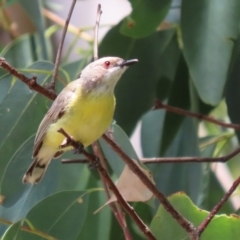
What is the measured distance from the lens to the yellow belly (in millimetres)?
796

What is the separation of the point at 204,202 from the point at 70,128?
0.41m

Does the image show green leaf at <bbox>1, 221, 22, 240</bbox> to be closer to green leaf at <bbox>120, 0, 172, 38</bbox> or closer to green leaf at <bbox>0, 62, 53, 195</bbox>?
green leaf at <bbox>0, 62, 53, 195</bbox>

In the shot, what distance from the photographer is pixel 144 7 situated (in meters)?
0.92

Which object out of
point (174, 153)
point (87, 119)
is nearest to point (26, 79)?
point (87, 119)

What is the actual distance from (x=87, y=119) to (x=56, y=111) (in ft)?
0.20

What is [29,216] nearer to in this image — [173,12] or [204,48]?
[204,48]

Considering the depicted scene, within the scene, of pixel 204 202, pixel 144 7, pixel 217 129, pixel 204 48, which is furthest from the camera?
pixel 217 129

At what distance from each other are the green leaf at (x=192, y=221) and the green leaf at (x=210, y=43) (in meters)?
0.15

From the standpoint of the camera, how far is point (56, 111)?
0.84m

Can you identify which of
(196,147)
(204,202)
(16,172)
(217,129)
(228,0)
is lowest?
(217,129)

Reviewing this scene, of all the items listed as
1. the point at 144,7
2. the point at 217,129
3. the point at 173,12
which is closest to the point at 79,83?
the point at 144,7

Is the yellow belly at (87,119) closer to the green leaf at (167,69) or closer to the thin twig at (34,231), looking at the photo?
the thin twig at (34,231)

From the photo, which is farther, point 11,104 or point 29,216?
point 11,104

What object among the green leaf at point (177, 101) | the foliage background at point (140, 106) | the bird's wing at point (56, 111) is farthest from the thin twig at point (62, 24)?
the bird's wing at point (56, 111)
